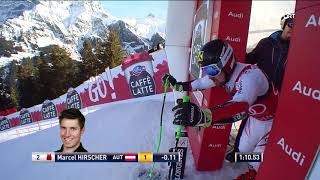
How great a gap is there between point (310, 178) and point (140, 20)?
3.69 metres

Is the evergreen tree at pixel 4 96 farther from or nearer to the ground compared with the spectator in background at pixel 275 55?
nearer to the ground

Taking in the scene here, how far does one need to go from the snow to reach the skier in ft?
4.44

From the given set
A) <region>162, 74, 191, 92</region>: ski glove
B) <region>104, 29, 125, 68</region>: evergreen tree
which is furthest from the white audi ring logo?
<region>104, 29, 125, 68</region>: evergreen tree

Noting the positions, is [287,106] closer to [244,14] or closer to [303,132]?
[303,132]

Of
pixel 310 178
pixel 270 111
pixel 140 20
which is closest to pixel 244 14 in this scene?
pixel 140 20

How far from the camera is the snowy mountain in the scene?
12.8 feet

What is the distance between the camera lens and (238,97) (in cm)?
223

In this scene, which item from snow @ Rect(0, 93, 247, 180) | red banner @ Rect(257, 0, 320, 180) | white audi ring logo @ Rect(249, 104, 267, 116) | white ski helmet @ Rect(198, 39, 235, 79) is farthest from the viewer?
snow @ Rect(0, 93, 247, 180)

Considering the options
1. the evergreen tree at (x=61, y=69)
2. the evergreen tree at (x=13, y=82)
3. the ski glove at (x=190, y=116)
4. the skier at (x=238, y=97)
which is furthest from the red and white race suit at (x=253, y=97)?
the evergreen tree at (x=13, y=82)

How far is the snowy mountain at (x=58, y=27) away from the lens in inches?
153

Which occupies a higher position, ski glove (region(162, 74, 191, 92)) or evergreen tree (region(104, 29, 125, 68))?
evergreen tree (region(104, 29, 125, 68))

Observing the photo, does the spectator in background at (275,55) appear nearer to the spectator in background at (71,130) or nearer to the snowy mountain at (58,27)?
the snowy mountain at (58,27)

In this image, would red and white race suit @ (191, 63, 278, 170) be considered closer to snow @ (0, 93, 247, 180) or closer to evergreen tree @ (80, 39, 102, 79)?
snow @ (0, 93, 247, 180)

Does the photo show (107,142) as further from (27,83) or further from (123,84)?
(27,83)
